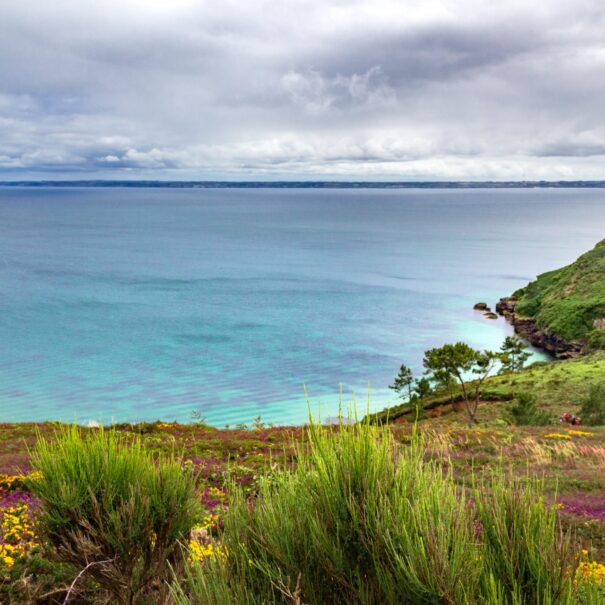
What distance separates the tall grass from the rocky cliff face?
242ft

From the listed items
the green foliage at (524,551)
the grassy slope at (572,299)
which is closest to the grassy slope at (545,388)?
the grassy slope at (572,299)

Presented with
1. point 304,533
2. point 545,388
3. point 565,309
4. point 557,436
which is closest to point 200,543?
point 304,533

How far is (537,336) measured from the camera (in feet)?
268

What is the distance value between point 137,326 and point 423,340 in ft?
130

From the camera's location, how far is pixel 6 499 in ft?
48.4

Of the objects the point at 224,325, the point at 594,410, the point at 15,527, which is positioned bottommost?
the point at 594,410

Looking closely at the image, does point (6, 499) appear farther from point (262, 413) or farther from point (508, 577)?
point (262, 413)

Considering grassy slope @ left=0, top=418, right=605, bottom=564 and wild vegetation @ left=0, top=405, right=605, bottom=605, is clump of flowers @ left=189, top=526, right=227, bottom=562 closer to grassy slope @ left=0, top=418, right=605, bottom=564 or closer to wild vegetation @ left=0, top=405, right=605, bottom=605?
wild vegetation @ left=0, top=405, right=605, bottom=605

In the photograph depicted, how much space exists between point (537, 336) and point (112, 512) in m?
82.3

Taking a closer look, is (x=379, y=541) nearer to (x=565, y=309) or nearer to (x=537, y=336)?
(x=537, y=336)

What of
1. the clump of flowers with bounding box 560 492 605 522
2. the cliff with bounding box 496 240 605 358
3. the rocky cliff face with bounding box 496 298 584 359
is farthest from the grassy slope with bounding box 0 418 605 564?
the cliff with bounding box 496 240 605 358

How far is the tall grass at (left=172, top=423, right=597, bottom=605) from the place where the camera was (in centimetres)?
493

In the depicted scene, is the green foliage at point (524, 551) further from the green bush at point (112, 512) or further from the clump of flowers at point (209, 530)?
the green bush at point (112, 512)

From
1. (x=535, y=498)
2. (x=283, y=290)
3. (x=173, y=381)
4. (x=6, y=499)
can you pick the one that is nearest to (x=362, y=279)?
(x=283, y=290)
